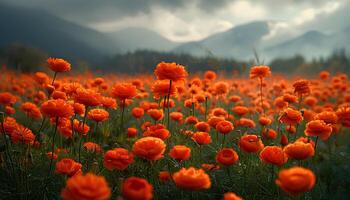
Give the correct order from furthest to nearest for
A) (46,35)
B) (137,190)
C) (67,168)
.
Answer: (46,35) < (67,168) < (137,190)

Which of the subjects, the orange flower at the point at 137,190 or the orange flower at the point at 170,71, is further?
the orange flower at the point at 170,71

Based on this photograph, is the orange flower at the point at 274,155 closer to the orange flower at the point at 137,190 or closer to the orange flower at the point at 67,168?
the orange flower at the point at 137,190

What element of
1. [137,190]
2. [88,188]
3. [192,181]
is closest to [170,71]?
[192,181]

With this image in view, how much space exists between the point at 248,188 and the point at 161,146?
90 centimetres

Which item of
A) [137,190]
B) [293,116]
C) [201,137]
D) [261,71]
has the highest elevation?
[261,71]

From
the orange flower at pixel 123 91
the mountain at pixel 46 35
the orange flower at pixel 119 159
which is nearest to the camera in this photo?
the orange flower at pixel 119 159

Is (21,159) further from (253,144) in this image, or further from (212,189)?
(253,144)

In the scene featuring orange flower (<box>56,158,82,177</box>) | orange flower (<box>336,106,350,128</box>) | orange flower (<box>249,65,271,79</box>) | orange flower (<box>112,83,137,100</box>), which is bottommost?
orange flower (<box>56,158,82,177</box>)

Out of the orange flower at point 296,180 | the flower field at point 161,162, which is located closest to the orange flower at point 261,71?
the flower field at point 161,162

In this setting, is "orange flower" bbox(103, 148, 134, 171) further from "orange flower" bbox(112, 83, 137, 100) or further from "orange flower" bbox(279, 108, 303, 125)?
"orange flower" bbox(279, 108, 303, 125)

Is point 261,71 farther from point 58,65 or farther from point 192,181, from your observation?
point 192,181

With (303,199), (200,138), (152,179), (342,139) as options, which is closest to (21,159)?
(152,179)

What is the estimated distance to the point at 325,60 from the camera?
61.8ft

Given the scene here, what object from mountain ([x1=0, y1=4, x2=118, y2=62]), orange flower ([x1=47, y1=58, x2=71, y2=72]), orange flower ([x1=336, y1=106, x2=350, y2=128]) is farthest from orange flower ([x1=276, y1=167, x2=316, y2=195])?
mountain ([x1=0, y1=4, x2=118, y2=62])
